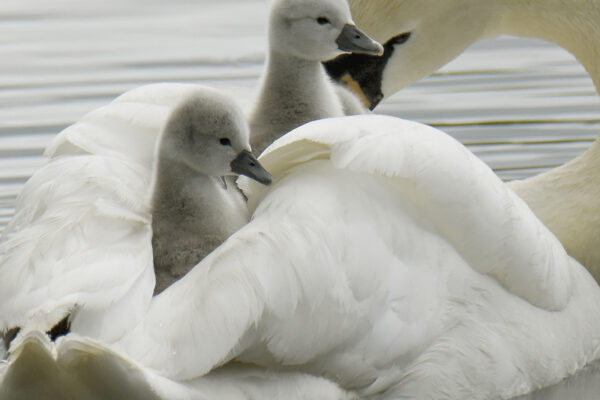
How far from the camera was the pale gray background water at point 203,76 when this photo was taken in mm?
8195

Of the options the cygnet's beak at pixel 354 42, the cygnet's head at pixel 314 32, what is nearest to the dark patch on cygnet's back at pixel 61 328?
the cygnet's head at pixel 314 32

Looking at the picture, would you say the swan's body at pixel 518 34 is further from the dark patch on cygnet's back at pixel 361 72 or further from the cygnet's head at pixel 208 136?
the cygnet's head at pixel 208 136

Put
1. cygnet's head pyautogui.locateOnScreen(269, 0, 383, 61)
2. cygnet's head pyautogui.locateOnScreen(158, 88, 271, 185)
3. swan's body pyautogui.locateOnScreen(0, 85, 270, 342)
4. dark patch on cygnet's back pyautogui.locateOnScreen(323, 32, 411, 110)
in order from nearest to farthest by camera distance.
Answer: swan's body pyautogui.locateOnScreen(0, 85, 270, 342)
cygnet's head pyautogui.locateOnScreen(158, 88, 271, 185)
cygnet's head pyautogui.locateOnScreen(269, 0, 383, 61)
dark patch on cygnet's back pyautogui.locateOnScreen(323, 32, 411, 110)

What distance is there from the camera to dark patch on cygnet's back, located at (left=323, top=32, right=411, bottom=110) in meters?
6.23

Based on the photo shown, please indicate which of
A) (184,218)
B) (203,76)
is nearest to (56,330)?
(184,218)

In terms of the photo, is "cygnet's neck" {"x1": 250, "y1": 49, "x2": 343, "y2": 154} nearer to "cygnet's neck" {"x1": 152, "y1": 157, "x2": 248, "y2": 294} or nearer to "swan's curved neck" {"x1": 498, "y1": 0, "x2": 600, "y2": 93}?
"cygnet's neck" {"x1": 152, "y1": 157, "x2": 248, "y2": 294}

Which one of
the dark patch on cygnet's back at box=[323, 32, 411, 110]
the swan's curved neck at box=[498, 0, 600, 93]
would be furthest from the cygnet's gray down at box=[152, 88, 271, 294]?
the swan's curved neck at box=[498, 0, 600, 93]

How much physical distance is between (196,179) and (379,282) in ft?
2.07

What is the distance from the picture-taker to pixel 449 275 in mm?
4852

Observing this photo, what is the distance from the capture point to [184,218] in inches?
189

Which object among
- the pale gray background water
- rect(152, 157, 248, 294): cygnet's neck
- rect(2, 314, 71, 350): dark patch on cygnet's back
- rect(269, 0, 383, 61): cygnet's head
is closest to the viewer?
rect(2, 314, 71, 350): dark patch on cygnet's back

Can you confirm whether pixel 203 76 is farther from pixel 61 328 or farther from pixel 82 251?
pixel 61 328

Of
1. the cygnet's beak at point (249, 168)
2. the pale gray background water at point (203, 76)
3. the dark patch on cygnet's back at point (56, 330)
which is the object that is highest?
the cygnet's beak at point (249, 168)

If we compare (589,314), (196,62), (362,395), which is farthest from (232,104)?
(196,62)
